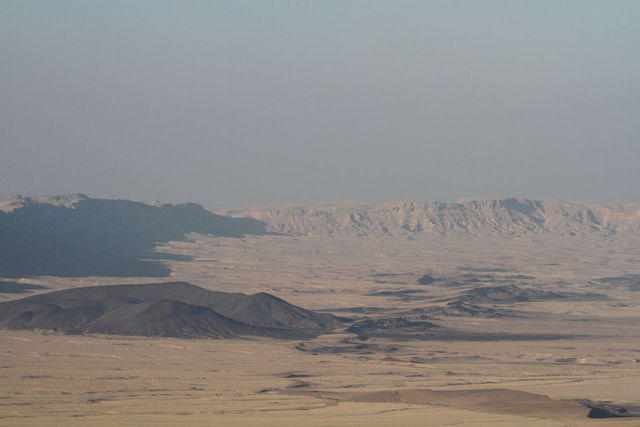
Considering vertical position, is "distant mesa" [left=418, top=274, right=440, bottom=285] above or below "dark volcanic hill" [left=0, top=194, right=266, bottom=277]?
below

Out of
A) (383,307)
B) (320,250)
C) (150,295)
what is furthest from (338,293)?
(320,250)

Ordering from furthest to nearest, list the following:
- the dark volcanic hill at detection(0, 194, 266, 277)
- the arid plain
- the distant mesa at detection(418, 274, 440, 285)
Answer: the dark volcanic hill at detection(0, 194, 266, 277)
the distant mesa at detection(418, 274, 440, 285)
the arid plain

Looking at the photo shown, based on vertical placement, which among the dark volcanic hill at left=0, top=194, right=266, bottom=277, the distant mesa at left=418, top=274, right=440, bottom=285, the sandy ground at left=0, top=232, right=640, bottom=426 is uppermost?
the dark volcanic hill at left=0, top=194, right=266, bottom=277

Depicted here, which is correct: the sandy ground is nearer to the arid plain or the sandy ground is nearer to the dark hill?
the arid plain

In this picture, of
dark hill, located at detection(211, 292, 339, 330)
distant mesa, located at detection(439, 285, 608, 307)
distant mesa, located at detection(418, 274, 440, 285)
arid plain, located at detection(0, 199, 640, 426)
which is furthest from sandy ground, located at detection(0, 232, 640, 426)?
distant mesa, located at detection(418, 274, 440, 285)

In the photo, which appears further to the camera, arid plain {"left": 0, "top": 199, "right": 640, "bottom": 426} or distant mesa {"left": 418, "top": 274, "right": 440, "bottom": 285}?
distant mesa {"left": 418, "top": 274, "right": 440, "bottom": 285}

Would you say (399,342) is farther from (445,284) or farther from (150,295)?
(445,284)

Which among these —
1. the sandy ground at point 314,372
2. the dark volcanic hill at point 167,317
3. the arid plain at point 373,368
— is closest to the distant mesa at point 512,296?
the arid plain at point 373,368

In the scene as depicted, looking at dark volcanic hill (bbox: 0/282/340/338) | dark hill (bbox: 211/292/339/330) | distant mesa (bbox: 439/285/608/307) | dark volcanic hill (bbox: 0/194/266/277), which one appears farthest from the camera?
dark volcanic hill (bbox: 0/194/266/277)

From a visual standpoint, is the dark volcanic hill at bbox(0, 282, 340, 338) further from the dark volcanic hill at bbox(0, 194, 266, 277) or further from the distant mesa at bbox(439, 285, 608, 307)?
the dark volcanic hill at bbox(0, 194, 266, 277)
